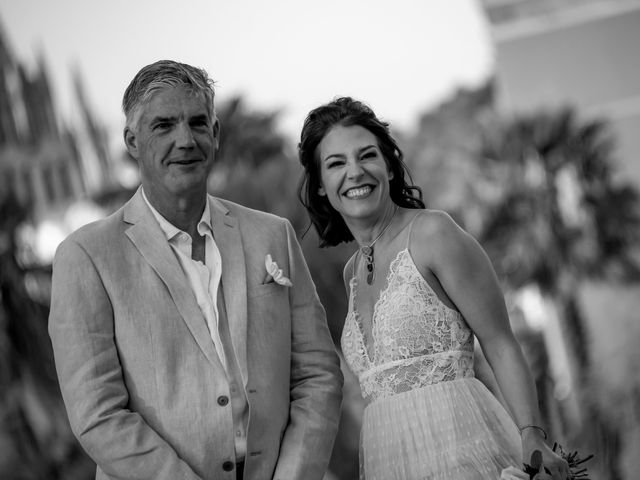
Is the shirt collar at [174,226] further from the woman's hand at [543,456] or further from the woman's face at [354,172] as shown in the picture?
the woman's hand at [543,456]

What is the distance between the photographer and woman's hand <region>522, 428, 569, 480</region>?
322 cm

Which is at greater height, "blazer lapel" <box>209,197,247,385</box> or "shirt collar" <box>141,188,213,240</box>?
"shirt collar" <box>141,188,213,240</box>

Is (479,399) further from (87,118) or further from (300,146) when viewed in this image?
(87,118)

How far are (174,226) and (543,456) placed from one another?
1563mm

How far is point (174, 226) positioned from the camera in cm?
339

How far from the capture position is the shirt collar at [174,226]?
3371mm

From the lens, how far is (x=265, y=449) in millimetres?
3209

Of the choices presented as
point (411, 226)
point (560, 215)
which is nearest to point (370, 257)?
point (411, 226)

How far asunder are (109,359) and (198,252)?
0.55 metres

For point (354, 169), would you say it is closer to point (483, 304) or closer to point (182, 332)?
point (483, 304)

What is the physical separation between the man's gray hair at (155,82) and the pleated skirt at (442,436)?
1.40 m

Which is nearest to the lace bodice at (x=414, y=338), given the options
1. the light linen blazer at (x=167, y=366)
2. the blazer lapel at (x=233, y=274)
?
the light linen blazer at (x=167, y=366)

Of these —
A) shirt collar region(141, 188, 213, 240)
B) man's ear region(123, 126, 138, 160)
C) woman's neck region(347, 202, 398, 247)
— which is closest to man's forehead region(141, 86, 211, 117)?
man's ear region(123, 126, 138, 160)

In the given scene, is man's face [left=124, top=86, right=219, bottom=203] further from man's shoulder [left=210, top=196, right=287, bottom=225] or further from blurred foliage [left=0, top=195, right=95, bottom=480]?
blurred foliage [left=0, top=195, right=95, bottom=480]
